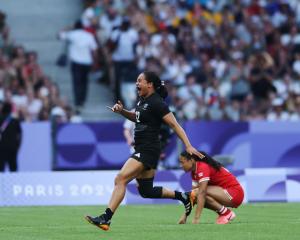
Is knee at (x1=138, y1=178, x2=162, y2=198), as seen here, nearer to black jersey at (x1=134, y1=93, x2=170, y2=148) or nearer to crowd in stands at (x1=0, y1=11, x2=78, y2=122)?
black jersey at (x1=134, y1=93, x2=170, y2=148)

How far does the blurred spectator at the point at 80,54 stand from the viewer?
93.0 feet

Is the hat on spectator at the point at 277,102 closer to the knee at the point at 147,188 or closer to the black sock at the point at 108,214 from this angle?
the knee at the point at 147,188

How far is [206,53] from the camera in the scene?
3050 cm

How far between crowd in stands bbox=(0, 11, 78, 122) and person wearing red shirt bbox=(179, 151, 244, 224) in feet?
33.8

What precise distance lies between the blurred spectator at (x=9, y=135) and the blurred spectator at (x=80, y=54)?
390cm

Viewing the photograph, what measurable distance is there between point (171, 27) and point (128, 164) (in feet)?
50.7

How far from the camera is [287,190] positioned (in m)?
23.4

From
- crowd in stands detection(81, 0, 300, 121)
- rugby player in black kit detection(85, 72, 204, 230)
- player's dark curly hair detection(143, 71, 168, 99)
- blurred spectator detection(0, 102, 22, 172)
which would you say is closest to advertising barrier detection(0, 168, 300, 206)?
blurred spectator detection(0, 102, 22, 172)

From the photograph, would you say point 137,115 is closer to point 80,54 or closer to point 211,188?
point 211,188

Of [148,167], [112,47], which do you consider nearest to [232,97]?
[112,47]

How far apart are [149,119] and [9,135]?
9696 millimetres

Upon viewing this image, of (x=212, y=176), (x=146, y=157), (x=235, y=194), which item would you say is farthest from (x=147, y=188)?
(x=235, y=194)

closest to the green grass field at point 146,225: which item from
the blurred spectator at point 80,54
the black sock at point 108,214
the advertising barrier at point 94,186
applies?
the black sock at point 108,214

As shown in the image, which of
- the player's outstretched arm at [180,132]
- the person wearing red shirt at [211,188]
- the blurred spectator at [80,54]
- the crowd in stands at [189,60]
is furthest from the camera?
the blurred spectator at [80,54]
